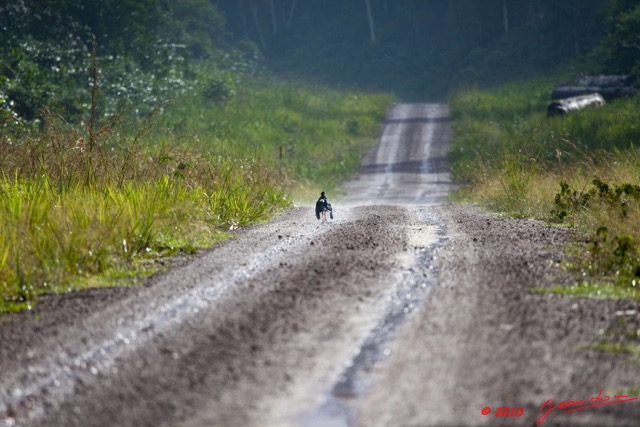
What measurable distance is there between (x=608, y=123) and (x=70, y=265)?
24.3 metres

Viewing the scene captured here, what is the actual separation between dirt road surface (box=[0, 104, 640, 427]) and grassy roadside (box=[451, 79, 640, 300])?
2.02 feet

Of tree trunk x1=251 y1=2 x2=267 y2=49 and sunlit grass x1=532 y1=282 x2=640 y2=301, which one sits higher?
sunlit grass x1=532 y1=282 x2=640 y2=301

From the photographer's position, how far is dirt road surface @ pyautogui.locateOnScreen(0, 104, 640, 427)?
4984mm

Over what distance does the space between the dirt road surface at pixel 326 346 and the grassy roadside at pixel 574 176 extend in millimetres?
616

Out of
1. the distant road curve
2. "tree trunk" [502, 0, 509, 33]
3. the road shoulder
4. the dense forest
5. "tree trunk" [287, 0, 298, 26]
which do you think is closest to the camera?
the road shoulder

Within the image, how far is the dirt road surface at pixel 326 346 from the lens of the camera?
4984 mm

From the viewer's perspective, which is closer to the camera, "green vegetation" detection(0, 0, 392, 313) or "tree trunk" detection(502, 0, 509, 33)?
"green vegetation" detection(0, 0, 392, 313)

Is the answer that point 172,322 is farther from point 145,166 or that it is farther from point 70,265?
point 145,166

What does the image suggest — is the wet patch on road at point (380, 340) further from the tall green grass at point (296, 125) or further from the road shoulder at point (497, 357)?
the tall green grass at point (296, 125)

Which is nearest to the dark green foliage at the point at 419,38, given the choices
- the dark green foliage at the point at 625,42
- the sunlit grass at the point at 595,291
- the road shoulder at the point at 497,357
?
the dark green foliage at the point at 625,42

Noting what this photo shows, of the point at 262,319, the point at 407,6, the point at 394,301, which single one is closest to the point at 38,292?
the point at 262,319

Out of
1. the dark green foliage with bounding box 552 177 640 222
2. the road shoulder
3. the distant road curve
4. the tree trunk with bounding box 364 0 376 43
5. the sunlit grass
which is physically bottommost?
the distant road curve

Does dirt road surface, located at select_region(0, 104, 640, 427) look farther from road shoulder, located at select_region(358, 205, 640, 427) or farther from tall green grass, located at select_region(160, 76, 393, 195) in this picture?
tall green grass, located at select_region(160, 76, 393, 195)

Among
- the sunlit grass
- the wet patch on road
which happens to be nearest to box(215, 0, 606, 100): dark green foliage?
the wet patch on road
